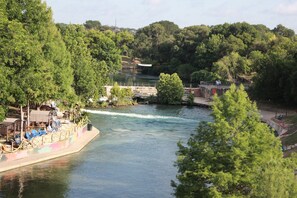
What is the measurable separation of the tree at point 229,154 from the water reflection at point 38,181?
12970mm

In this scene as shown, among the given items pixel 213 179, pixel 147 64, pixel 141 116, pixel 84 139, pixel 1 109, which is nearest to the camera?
pixel 213 179

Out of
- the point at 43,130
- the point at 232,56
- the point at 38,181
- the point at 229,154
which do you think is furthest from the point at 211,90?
the point at 229,154

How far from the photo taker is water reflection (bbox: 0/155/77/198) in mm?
34438

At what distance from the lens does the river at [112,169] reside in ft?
118

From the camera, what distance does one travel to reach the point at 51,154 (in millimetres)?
44656

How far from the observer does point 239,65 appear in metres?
119

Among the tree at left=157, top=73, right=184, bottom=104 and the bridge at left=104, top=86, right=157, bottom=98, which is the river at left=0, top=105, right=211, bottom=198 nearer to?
the tree at left=157, top=73, right=184, bottom=104

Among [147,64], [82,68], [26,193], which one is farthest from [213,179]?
[147,64]

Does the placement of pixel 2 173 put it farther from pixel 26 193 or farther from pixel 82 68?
pixel 82 68

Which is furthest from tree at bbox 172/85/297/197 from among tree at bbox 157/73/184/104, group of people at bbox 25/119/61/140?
tree at bbox 157/73/184/104

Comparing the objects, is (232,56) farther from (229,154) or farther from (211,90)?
(229,154)

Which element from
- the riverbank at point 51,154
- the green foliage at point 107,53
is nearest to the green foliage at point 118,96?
the riverbank at point 51,154

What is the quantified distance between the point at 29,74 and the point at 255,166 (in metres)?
23.2

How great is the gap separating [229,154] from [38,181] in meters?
17.8
